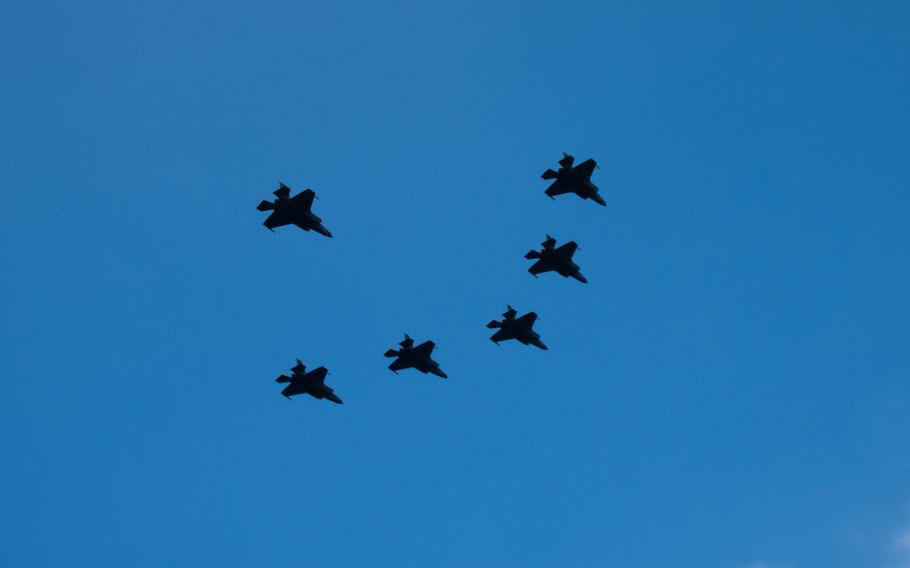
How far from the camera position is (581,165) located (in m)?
59.7

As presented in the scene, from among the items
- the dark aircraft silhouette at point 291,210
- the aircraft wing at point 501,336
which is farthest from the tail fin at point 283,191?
the aircraft wing at point 501,336

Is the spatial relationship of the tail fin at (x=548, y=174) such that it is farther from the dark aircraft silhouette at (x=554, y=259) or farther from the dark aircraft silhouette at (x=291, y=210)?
the dark aircraft silhouette at (x=291, y=210)

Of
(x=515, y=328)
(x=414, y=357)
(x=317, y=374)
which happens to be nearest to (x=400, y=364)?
(x=414, y=357)

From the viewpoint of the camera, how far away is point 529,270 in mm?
62250

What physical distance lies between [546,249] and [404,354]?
11.9 metres

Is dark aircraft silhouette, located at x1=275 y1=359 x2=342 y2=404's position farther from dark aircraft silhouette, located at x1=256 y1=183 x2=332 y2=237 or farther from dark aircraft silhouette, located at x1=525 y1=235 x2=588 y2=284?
dark aircraft silhouette, located at x1=525 y1=235 x2=588 y2=284

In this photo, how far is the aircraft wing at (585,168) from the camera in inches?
2350

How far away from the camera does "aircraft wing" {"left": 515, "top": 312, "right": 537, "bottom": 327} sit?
2440 inches

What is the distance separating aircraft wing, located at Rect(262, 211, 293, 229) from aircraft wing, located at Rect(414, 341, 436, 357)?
11.9 metres

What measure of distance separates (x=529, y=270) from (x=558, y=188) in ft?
19.8

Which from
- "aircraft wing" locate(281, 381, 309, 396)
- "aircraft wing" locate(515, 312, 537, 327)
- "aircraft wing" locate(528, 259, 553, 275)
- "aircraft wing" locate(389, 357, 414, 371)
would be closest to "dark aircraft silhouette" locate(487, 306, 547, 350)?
"aircraft wing" locate(515, 312, 537, 327)

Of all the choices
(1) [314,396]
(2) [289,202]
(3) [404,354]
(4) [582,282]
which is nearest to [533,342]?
(4) [582,282]

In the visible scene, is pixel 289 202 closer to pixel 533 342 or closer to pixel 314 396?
pixel 314 396

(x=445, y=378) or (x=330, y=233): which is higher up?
(x=330, y=233)
